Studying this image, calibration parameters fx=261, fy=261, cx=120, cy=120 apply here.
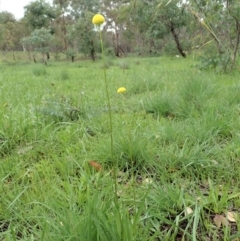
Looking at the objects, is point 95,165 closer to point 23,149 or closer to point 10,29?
point 23,149

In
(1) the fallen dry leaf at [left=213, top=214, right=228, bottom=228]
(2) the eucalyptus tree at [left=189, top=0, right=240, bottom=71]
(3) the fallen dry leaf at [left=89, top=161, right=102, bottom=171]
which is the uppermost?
(2) the eucalyptus tree at [left=189, top=0, right=240, bottom=71]

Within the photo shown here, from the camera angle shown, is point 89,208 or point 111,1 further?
point 111,1

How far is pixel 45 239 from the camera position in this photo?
87cm

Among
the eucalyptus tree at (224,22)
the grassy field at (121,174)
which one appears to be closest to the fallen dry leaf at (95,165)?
the grassy field at (121,174)

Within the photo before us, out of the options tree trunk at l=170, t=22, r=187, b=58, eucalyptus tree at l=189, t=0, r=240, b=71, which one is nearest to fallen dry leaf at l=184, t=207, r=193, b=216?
eucalyptus tree at l=189, t=0, r=240, b=71

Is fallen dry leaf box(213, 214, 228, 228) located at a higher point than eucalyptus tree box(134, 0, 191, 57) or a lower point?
lower

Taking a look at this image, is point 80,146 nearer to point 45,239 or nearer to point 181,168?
point 181,168

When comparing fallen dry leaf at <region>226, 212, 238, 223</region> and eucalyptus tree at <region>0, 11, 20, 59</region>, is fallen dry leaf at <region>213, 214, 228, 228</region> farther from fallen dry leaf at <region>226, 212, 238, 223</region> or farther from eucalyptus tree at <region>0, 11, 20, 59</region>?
eucalyptus tree at <region>0, 11, 20, 59</region>

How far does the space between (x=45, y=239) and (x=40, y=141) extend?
107 cm

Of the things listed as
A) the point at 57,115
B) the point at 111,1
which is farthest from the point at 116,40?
the point at 57,115

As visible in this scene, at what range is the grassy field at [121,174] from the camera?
36.3 inches

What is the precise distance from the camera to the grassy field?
92 cm

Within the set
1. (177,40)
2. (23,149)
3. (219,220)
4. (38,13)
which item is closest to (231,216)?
(219,220)

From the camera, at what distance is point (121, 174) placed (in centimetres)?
145
